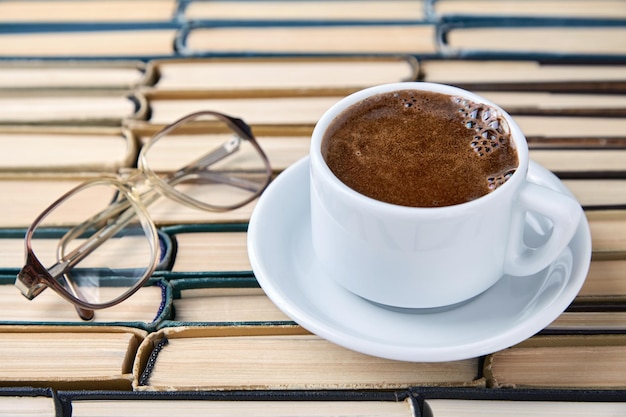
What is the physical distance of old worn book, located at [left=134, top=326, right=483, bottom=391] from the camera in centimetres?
54

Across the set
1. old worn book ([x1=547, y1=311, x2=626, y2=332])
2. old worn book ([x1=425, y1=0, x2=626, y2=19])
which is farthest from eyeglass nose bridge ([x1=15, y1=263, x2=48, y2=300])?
old worn book ([x1=425, y1=0, x2=626, y2=19])

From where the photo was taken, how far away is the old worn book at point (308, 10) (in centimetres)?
103

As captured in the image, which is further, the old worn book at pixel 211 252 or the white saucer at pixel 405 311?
the old worn book at pixel 211 252

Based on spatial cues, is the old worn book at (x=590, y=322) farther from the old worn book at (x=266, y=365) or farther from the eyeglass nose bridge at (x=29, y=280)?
the eyeglass nose bridge at (x=29, y=280)

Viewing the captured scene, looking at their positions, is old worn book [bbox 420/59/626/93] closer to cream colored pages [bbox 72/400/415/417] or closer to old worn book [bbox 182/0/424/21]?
old worn book [bbox 182/0/424/21]

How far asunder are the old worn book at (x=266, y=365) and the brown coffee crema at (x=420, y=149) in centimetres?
15

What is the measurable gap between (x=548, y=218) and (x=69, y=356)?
16.9 inches

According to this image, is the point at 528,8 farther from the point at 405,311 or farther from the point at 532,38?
the point at 405,311

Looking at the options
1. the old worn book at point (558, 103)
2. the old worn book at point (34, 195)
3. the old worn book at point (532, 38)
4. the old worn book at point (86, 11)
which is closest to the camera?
the old worn book at point (34, 195)

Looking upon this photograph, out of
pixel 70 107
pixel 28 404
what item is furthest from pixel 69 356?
pixel 70 107

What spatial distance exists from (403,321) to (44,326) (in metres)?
0.32

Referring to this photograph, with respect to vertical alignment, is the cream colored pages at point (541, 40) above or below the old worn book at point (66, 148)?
above

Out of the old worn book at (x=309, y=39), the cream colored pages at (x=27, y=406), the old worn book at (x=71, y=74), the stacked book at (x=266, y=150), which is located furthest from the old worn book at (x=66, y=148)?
the cream colored pages at (x=27, y=406)

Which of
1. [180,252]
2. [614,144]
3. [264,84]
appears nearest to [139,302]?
[180,252]
